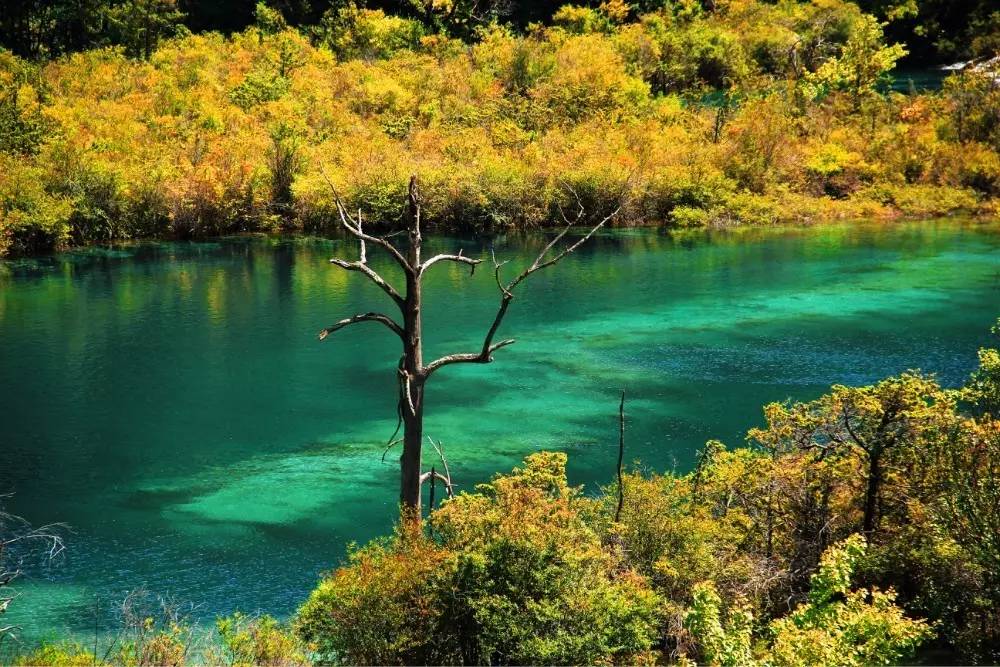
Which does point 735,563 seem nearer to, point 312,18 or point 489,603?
point 489,603

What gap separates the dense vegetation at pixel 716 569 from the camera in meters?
10.7

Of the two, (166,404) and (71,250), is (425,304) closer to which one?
(166,404)

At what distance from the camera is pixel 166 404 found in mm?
24562

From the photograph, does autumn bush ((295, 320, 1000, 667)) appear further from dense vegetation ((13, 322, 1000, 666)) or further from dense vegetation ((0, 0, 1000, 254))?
dense vegetation ((0, 0, 1000, 254))

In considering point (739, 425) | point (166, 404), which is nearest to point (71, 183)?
→ point (166, 404)

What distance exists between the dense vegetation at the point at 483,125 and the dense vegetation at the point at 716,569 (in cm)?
2905

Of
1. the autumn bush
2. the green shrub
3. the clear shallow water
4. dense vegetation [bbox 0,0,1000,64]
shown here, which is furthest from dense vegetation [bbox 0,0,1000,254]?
the green shrub

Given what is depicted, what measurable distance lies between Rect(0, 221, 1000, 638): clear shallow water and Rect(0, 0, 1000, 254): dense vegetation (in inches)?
113

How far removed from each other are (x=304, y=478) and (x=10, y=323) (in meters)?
15.1

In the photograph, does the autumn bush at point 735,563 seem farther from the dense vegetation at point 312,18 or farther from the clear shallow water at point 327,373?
the dense vegetation at point 312,18

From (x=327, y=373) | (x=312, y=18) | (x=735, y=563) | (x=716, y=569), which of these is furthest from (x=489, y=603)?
(x=312, y=18)

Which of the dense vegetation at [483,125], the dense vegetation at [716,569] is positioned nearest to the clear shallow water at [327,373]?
the dense vegetation at [483,125]

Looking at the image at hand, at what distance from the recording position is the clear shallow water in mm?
17859

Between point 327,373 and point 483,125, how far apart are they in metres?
28.2
